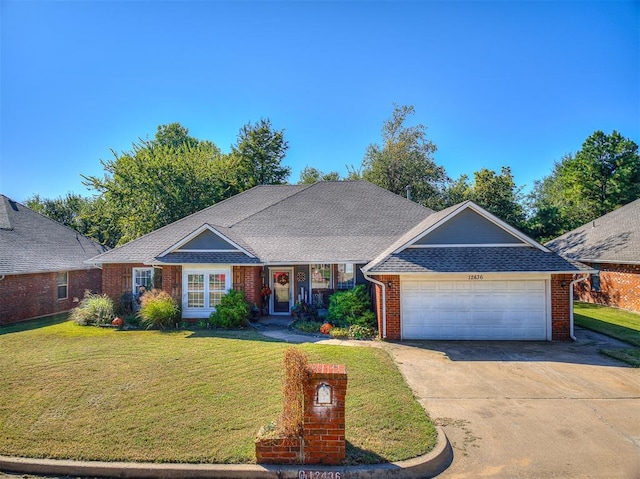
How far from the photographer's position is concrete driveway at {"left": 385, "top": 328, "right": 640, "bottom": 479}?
16.3 feet

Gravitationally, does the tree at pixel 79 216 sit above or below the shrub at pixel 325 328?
above

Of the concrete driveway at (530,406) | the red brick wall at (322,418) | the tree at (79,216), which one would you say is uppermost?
the tree at (79,216)

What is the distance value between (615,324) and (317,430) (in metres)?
14.7

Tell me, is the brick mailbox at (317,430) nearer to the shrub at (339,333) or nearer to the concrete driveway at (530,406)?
the concrete driveway at (530,406)

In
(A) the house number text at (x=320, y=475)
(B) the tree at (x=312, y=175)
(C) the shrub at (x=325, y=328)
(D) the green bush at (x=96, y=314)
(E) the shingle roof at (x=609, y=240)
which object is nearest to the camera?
(A) the house number text at (x=320, y=475)

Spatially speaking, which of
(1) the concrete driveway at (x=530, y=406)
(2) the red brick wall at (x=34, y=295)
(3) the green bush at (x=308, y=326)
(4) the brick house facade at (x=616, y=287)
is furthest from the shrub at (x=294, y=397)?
(4) the brick house facade at (x=616, y=287)

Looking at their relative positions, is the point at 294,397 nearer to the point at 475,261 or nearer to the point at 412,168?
the point at 475,261

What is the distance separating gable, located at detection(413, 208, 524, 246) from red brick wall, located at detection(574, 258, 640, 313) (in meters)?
9.00

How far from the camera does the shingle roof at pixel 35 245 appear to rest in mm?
16703

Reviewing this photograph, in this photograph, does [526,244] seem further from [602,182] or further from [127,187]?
[602,182]

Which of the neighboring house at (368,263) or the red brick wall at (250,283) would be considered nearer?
the neighboring house at (368,263)

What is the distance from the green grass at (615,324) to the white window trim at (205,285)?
42.0 ft

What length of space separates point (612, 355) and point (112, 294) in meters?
18.3

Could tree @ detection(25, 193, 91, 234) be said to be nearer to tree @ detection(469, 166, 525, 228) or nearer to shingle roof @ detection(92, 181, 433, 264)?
shingle roof @ detection(92, 181, 433, 264)
